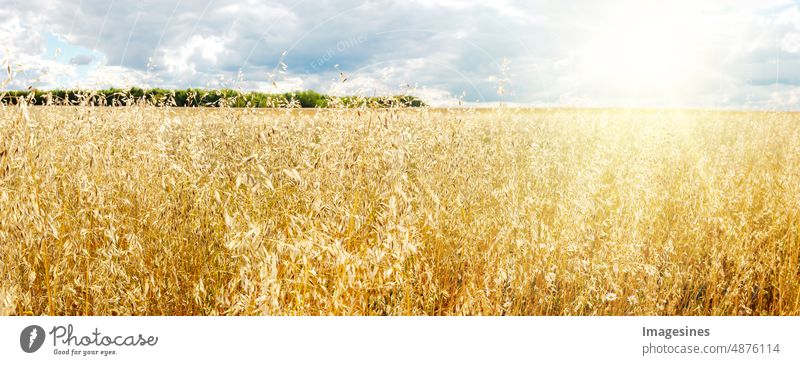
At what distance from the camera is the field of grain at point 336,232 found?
241 cm

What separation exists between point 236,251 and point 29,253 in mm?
1072

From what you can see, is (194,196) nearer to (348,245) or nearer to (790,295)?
(348,245)

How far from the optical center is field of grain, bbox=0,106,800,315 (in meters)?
2.41

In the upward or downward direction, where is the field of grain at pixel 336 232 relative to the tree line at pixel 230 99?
downward

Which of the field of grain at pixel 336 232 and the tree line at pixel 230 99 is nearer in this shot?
the field of grain at pixel 336 232

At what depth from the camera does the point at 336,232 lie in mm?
2500

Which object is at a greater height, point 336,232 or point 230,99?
point 230,99

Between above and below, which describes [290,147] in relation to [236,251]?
above

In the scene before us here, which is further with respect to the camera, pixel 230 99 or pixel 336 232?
pixel 230 99

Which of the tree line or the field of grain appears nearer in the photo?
the field of grain

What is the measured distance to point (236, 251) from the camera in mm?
2609

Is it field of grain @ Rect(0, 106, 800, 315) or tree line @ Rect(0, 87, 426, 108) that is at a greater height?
tree line @ Rect(0, 87, 426, 108)
